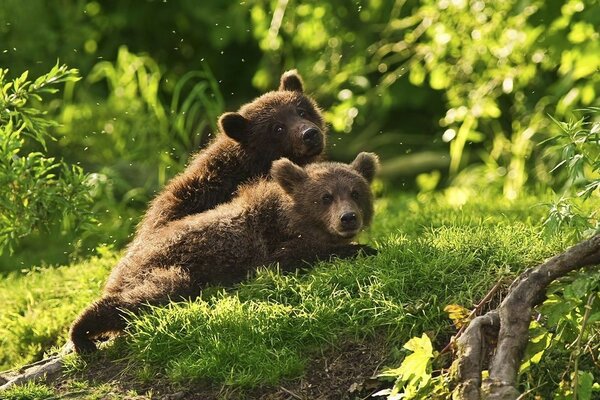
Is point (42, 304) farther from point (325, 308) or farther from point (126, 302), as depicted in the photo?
point (325, 308)

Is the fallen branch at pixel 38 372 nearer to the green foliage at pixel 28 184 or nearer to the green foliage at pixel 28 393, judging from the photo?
the green foliage at pixel 28 393

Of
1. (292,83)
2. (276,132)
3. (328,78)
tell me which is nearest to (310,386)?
(276,132)

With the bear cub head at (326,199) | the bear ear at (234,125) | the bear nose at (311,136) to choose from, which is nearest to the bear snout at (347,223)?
the bear cub head at (326,199)

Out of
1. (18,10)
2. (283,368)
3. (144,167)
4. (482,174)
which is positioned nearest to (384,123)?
(482,174)

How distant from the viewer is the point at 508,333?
16.1 ft

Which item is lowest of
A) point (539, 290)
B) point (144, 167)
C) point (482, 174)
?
point (482, 174)

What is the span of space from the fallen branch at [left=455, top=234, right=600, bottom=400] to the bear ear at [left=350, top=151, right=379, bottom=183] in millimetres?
2283

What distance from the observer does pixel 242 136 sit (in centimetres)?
786

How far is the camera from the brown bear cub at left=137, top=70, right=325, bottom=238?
755 cm

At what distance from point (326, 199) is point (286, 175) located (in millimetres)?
280

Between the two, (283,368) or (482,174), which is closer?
(283,368)

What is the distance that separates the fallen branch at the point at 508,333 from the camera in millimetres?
4754

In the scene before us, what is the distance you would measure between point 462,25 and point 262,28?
243 centimetres

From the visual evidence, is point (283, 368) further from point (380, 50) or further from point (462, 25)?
point (380, 50)
